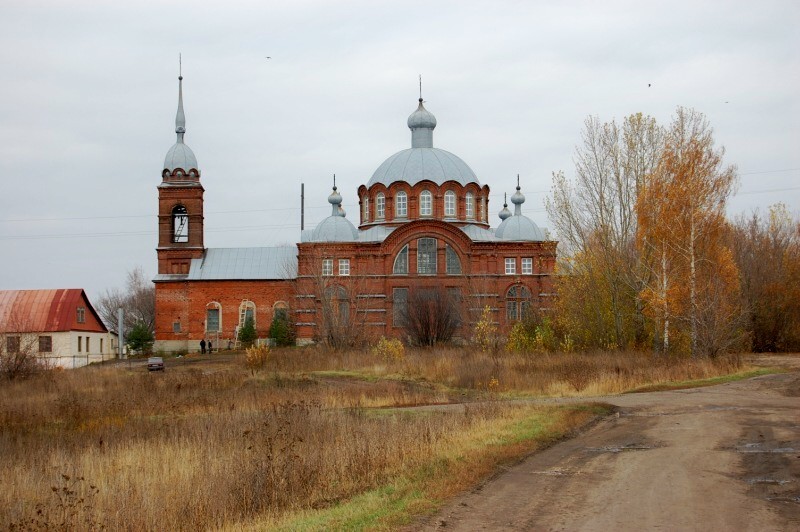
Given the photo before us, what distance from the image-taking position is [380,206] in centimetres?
5919

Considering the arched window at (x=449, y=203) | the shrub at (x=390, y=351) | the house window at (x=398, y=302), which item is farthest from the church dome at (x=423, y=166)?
the shrub at (x=390, y=351)

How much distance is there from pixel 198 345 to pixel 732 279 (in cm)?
3616

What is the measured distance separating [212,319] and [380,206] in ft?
43.1

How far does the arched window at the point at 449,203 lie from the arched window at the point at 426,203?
0.96m

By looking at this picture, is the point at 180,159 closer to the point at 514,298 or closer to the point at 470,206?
the point at 470,206

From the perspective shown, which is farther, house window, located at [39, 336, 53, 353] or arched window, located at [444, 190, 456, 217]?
arched window, located at [444, 190, 456, 217]

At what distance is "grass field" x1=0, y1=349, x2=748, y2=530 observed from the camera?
1023cm

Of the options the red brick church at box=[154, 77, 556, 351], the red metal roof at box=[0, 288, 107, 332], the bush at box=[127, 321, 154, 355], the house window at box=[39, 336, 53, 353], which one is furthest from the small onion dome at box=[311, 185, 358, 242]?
the house window at box=[39, 336, 53, 353]

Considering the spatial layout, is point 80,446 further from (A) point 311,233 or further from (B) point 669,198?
(A) point 311,233

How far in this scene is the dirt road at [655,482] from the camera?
8672 mm

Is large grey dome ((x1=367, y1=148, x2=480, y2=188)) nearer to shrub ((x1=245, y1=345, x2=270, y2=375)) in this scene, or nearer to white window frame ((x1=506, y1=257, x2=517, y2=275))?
white window frame ((x1=506, y1=257, x2=517, y2=275))

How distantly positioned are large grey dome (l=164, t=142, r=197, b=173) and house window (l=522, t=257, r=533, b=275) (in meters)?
22.5

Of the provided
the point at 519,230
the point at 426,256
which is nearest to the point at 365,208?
the point at 426,256

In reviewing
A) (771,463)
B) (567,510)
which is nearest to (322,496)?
(567,510)
